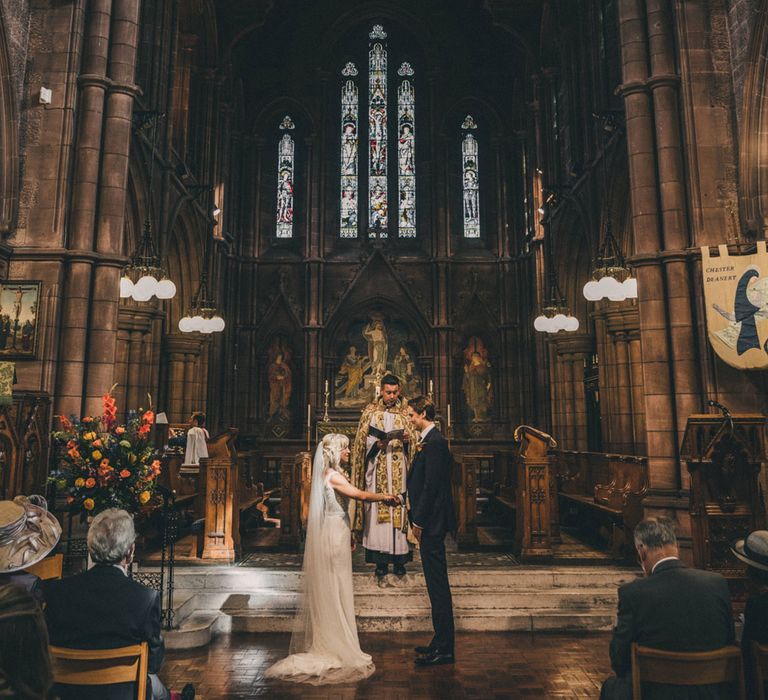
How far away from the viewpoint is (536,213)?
16562 millimetres

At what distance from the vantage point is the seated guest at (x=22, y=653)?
4.95 ft

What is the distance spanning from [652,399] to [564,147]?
30.2 feet

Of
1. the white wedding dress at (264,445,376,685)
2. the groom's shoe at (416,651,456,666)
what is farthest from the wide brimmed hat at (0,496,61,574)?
the groom's shoe at (416,651,456,666)

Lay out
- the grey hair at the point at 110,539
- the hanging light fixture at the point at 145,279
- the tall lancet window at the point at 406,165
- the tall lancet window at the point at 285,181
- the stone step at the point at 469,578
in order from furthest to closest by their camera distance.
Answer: the tall lancet window at the point at 285,181 < the tall lancet window at the point at 406,165 < the hanging light fixture at the point at 145,279 < the stone step at the point at 469,578 < the grey hair at the point at 110,539

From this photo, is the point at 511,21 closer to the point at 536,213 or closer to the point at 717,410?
the point at 536,213

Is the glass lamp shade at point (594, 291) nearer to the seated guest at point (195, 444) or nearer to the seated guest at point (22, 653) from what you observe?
the seated guest at point (195, 444)

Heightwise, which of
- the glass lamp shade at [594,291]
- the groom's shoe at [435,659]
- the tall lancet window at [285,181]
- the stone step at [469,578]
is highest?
the tall lancet window at [285,181]

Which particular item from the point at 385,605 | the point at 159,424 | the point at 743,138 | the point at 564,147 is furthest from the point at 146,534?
the point at 564,147

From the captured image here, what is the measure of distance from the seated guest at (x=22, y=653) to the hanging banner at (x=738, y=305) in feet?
21.7

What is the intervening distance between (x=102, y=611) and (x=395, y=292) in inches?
639

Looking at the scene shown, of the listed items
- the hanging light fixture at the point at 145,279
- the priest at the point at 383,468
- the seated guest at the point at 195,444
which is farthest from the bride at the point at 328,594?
the seated guest at the point at 195,444

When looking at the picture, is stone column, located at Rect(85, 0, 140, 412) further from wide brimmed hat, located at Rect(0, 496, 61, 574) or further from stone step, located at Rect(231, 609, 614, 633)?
wide brimmed hat, located at Rect(0, 496, 61, 574)

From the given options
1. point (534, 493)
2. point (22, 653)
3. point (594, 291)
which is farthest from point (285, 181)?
point (22, 653)

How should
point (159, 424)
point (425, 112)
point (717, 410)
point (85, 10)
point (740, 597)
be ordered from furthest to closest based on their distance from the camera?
1. point (425, 112)
2. point (159, 424)
3. point (85, 10)
4. point (717, 410)
5. point (740, 597)
